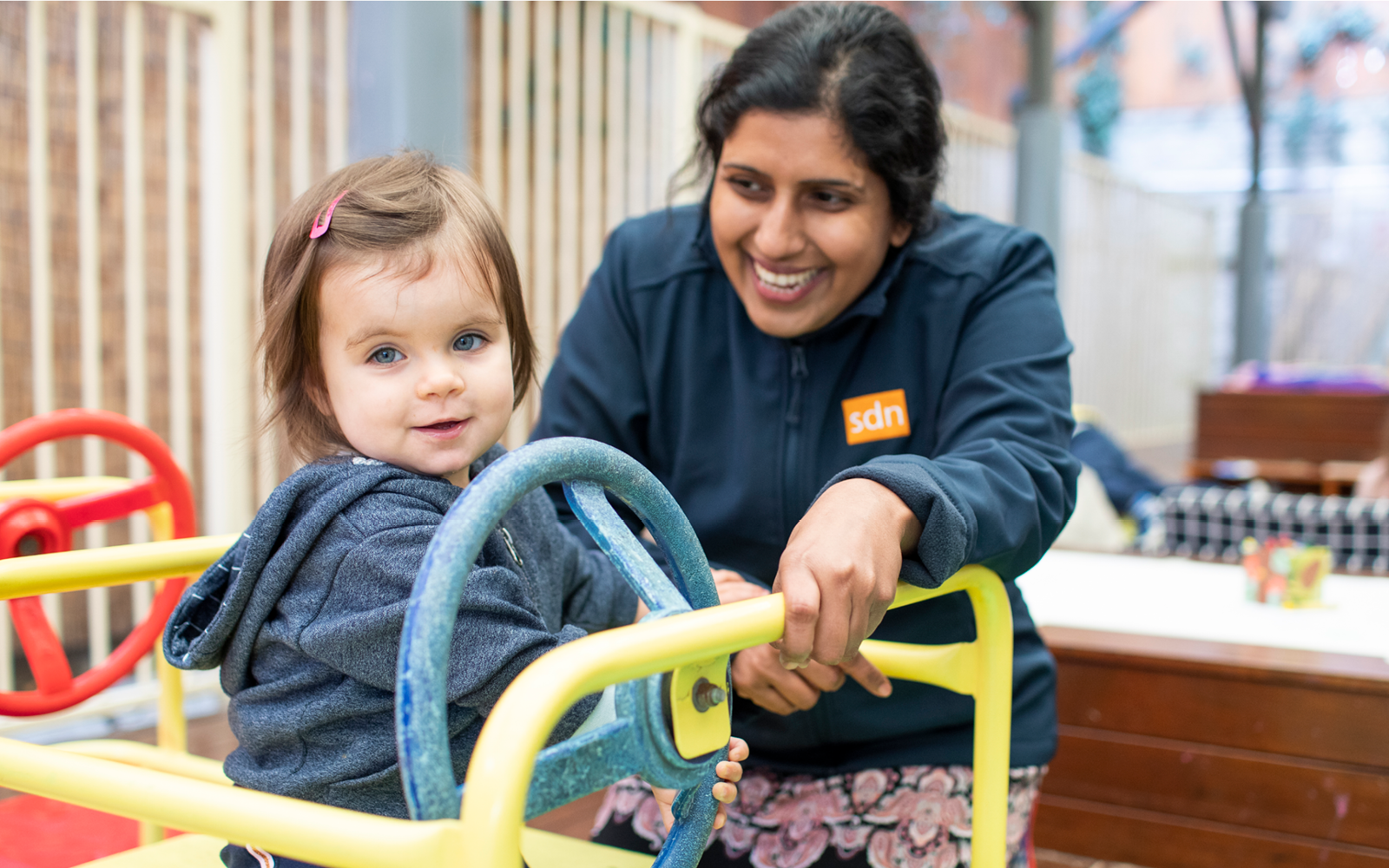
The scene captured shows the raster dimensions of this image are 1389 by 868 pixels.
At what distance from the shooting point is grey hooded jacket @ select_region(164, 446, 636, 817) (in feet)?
Answer: 2.37

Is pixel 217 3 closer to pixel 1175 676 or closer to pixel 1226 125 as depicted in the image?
pixel 1175 676

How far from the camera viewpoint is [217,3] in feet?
8.59

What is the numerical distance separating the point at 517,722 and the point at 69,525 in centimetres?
79

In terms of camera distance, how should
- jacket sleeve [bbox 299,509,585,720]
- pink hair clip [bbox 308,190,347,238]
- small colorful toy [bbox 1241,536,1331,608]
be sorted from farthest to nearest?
small colorful toy [bbox 1241,536,1331,608] → pink hair clip [bbox 308,190,347,238] → jacket sleeve [bbox 299,509,585,720]

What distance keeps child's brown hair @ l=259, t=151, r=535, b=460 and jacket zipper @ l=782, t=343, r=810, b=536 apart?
35 cm

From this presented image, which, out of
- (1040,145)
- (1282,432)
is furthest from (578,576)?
(1282,432)

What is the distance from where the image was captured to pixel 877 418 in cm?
116

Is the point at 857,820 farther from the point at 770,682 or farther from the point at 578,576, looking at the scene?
the point at 578,576

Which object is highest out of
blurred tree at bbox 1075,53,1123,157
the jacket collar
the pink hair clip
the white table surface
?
A: blurred tree at bbox 1075,53,1123,157

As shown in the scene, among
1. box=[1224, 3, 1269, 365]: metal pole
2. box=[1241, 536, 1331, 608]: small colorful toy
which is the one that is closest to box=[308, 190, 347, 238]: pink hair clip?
box=[1241, 536, 1331, 608]: small colorful toy

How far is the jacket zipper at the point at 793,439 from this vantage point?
3.84 feet

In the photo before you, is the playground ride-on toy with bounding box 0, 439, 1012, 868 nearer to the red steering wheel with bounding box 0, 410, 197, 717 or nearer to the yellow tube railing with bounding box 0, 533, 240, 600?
the yellow tube railing with bounding box 0, 533, 240, 600

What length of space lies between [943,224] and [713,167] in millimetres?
265

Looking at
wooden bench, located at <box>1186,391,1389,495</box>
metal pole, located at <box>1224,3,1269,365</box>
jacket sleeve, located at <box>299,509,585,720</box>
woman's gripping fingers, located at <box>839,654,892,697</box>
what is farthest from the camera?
metal pole, located at <box>1224,3,1269,365</box>
